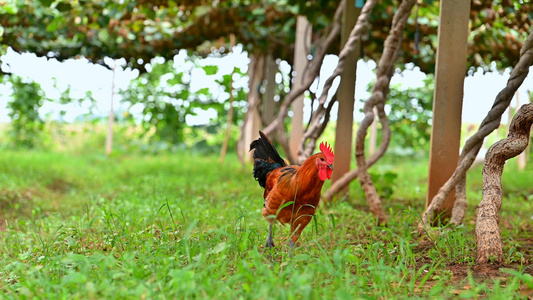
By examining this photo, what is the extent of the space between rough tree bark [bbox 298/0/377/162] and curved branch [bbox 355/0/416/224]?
0.32m

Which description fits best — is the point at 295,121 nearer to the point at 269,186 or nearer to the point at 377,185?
the point at 377,185

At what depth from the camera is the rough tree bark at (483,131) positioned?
2.91 meters

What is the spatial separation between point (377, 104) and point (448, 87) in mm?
Answer: 567

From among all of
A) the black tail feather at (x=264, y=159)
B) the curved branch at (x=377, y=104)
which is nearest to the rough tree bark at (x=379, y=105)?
the curved branch at (x=377, y=104)

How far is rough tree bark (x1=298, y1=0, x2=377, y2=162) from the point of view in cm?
398

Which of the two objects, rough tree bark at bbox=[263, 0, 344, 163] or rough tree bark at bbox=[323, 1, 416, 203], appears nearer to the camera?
rough tree bark at bbox=[323, 1, 416, 203]

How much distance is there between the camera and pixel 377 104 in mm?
3736

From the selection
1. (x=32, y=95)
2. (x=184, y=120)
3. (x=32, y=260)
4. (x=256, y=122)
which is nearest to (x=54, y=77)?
(x=32, y=95)

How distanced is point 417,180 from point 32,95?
8590mm

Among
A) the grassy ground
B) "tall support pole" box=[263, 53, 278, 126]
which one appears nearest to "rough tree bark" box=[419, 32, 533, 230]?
the grassy ground

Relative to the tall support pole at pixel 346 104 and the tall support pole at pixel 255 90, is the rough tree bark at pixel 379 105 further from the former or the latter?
the tall support pole at pixel 255 90

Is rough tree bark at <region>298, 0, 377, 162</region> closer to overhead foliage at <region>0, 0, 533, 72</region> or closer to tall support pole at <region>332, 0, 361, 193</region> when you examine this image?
Answer: tall support pole at <region>332, 0, 361, 193</region>

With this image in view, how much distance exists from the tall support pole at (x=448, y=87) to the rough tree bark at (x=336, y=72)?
757 mm

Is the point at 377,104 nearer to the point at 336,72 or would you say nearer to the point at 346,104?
the point at 336,72
